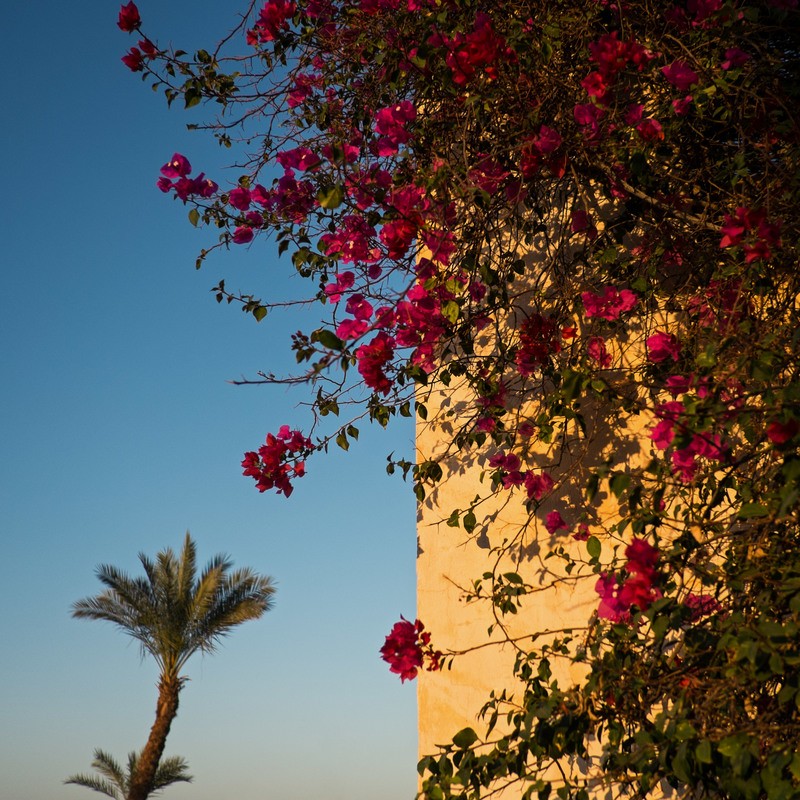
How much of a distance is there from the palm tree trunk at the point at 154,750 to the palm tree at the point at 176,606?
0.09 m

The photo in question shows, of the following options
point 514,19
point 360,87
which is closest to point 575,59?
point 514,19

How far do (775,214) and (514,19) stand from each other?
96 centimetres

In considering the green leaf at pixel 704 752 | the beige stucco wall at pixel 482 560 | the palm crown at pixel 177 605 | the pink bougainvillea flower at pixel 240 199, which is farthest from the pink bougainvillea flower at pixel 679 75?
the palm crown at pixel 177 605

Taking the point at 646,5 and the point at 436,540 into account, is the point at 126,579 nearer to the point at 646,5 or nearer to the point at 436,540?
the point at 436,540

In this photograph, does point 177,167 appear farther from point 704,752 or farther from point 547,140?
point 704,752

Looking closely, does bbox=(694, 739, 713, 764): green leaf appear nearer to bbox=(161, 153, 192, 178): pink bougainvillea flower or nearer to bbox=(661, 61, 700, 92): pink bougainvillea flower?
bbox=(661, 61, 700, 92): pink bougainvillea flower

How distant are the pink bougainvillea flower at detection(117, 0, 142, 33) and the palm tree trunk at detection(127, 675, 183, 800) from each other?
34.5ft

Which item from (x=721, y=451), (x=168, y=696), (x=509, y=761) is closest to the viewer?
(x=721, y=451)

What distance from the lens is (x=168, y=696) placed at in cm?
1202

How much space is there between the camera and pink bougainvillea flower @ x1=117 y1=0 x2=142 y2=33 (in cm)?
299

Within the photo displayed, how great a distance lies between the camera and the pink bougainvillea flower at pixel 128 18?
9.82 ft

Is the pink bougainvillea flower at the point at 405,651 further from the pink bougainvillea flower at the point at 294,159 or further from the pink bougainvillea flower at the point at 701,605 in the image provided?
the pink bougainvillea flower at the point at 294,159

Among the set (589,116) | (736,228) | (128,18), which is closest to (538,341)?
(589,116)

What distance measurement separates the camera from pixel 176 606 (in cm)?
1243
